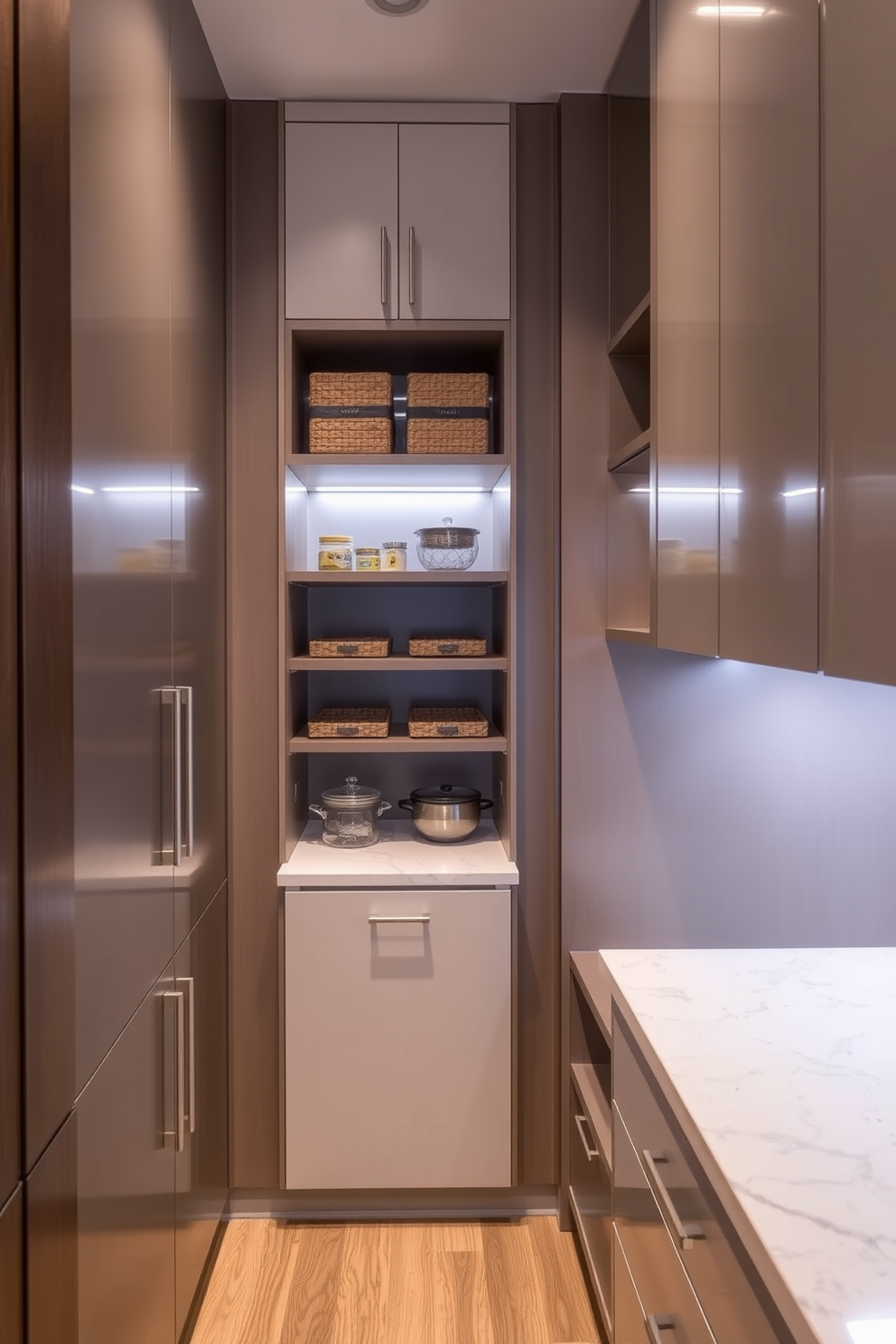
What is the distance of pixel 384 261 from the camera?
87.0 inches

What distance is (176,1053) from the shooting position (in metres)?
1.72

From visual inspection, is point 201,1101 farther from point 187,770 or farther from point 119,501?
point 119,501

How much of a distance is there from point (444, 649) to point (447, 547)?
26 cm

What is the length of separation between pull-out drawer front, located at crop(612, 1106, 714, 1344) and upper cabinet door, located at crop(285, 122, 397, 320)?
1.90 meters

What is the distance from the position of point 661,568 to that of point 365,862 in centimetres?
104

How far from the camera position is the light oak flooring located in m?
1.94

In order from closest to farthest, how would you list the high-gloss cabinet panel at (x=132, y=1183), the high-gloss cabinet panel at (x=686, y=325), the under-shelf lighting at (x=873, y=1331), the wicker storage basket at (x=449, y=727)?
the under-shelf lighting at (x=873, y=1331) < the high-gloss cabinet panel at (x=132, y=1183) < the high-gloss cabinet panel at (x=686, y=325) < the wicker storage basket at (x=449, y=727)

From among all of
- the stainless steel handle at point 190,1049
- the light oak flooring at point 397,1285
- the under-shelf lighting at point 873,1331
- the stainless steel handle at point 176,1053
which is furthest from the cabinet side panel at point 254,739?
→ the under-shelf lighting at point 873,1331

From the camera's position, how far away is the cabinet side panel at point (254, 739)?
2.28 m

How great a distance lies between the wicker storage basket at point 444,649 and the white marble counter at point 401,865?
0.50 meters

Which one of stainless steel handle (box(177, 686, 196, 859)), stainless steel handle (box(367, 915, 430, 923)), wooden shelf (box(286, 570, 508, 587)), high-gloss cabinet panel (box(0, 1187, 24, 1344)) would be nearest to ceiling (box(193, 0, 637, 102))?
wooden shelf (box(286, 570, 508, 587))

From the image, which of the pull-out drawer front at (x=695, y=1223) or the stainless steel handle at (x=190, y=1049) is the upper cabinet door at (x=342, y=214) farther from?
the pull-out drawer front at (x=695, y=1223)

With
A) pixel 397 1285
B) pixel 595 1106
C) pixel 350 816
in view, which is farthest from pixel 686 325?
pixel 397 1285

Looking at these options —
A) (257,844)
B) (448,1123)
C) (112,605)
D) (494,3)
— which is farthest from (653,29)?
(448,1123)
